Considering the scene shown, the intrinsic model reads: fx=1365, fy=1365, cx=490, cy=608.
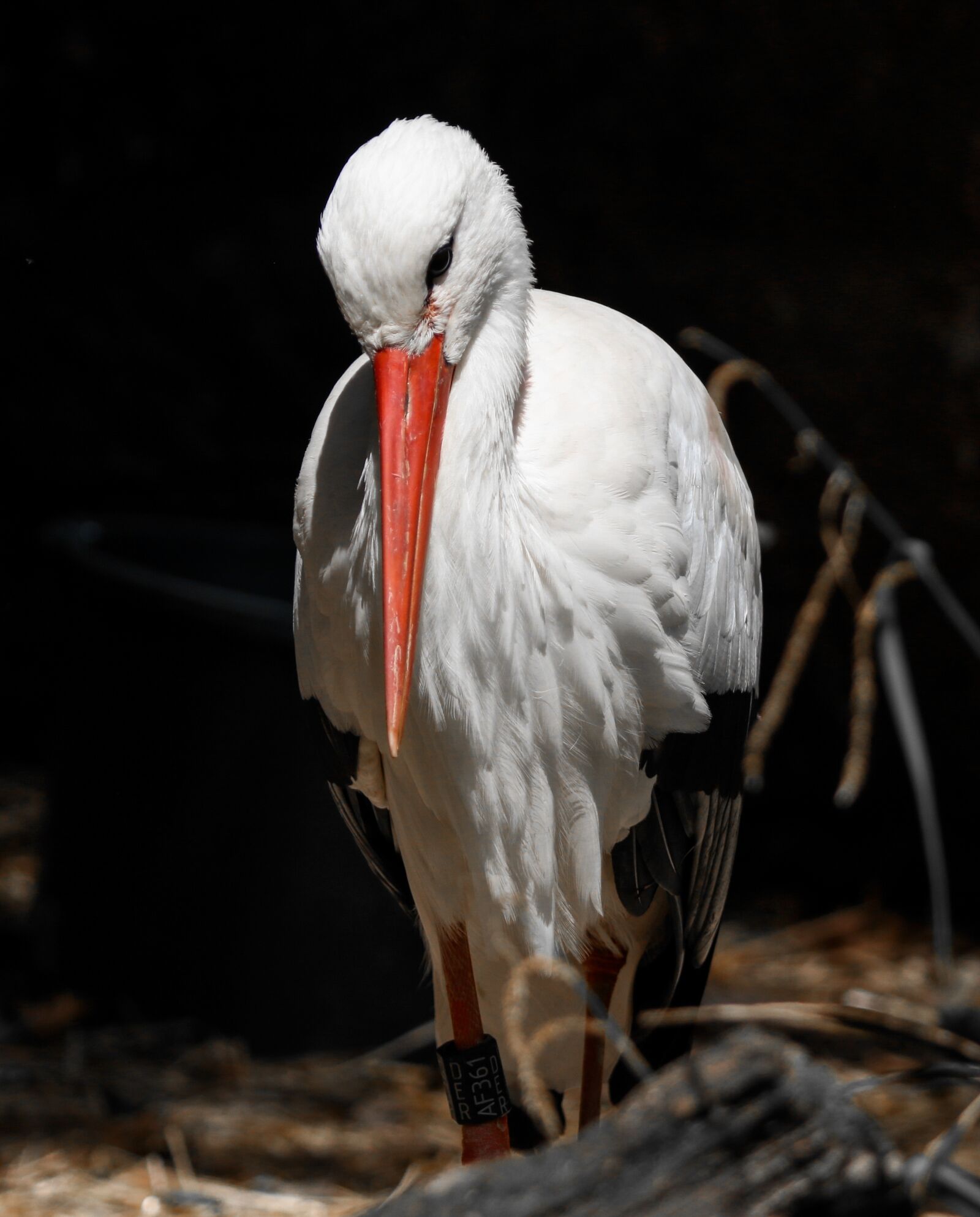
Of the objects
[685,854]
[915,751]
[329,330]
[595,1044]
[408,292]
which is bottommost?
[595,1044]

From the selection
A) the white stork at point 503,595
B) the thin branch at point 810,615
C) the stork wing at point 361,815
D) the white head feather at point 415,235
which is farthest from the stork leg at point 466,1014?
the white head feather at point 415,235

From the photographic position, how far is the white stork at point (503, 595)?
3.43ft

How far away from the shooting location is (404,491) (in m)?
1.04

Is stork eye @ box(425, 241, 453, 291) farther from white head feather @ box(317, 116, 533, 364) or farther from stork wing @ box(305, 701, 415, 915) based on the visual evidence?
stork wing @ box(305, 701, 415, 915)

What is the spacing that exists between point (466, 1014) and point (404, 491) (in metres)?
0.63

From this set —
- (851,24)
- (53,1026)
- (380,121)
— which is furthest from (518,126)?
(53,1026)

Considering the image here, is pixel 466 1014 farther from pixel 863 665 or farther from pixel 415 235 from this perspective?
pixel 415 235

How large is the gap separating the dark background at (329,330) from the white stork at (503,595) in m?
0.72

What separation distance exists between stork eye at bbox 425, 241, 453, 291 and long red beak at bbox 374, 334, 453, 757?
46 mm

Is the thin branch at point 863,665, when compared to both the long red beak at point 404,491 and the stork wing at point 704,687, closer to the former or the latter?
the stork wing at point 704,687

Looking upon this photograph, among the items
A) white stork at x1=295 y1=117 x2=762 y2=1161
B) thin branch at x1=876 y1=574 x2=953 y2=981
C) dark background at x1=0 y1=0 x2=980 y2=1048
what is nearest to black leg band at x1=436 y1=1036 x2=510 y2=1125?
white stork at x1=295 y1=117 x2=762 y2=1161

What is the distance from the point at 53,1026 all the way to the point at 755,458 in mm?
1535

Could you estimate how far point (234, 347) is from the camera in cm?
278

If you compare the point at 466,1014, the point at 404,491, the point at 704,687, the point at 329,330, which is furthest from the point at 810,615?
the point at 329,330
